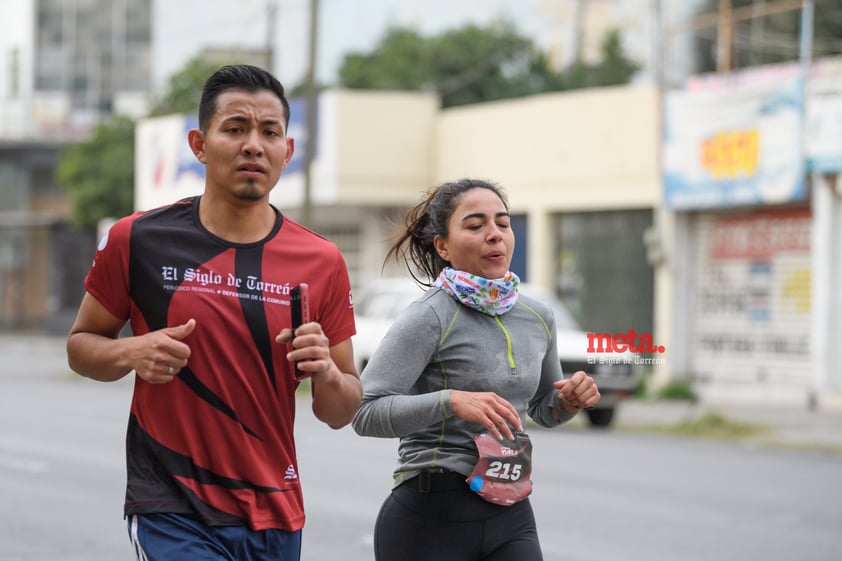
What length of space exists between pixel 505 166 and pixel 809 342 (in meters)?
7.79

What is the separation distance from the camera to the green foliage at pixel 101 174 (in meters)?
40.6

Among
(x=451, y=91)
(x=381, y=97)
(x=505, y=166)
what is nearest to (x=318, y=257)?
(x=505, y=166)

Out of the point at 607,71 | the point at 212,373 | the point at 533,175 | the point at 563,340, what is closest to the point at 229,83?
the point at 212,373

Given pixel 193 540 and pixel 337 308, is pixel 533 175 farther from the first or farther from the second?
pixel 193 540

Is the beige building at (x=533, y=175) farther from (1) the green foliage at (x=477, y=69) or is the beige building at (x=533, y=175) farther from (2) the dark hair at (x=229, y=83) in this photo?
(2) the dark hair at (x=229, y=83)

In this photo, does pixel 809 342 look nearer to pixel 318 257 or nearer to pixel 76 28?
pixel 318 257

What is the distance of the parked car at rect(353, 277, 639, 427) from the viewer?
1556 cm

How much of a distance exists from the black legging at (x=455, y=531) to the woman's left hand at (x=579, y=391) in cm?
37

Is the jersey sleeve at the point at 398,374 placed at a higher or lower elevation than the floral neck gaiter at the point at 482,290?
lower

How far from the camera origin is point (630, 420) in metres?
18.2

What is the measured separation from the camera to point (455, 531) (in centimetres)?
399

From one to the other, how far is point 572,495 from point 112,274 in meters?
7.78

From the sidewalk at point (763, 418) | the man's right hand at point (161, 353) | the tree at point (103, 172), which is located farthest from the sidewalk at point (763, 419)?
the tree at point (103, 172)

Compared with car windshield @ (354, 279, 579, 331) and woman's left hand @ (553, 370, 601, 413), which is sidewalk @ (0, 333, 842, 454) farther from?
woman's left hand @ (553, 370, 601, 413)
